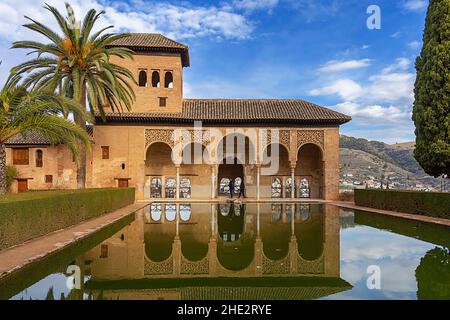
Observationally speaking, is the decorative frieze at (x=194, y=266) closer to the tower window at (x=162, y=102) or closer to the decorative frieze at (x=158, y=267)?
the decorative frieze at (x=158, y=267)

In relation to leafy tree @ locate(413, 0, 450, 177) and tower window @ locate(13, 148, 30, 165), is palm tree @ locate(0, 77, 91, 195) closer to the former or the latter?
tower window @ locate(13, 148, 30, 165)

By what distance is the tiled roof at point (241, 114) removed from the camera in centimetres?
2288

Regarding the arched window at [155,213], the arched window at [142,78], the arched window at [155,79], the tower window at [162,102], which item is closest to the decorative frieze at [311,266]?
the arched window at [155,213]

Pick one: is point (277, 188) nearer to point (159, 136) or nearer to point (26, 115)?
point (159, 136)

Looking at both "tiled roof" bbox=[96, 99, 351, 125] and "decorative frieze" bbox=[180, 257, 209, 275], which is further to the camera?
"tiled roof" bbox=[96, 99, 351, 125]

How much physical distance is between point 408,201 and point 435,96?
4.84m

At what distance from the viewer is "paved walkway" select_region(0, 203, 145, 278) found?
6113 millimetres

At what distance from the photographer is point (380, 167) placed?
69.4 meters

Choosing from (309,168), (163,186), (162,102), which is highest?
(162,102)

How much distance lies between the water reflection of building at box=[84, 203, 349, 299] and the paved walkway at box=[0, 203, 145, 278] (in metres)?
0.87

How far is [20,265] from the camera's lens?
5988 mm

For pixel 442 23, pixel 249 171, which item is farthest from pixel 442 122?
pixel 249 171

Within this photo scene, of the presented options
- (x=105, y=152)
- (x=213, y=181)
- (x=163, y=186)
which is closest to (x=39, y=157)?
(x=105, y=152)

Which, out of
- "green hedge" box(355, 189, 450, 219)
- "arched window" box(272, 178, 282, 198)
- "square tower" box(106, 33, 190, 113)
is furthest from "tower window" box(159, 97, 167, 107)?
"green hedge" box(355, 189, 450, 219)
